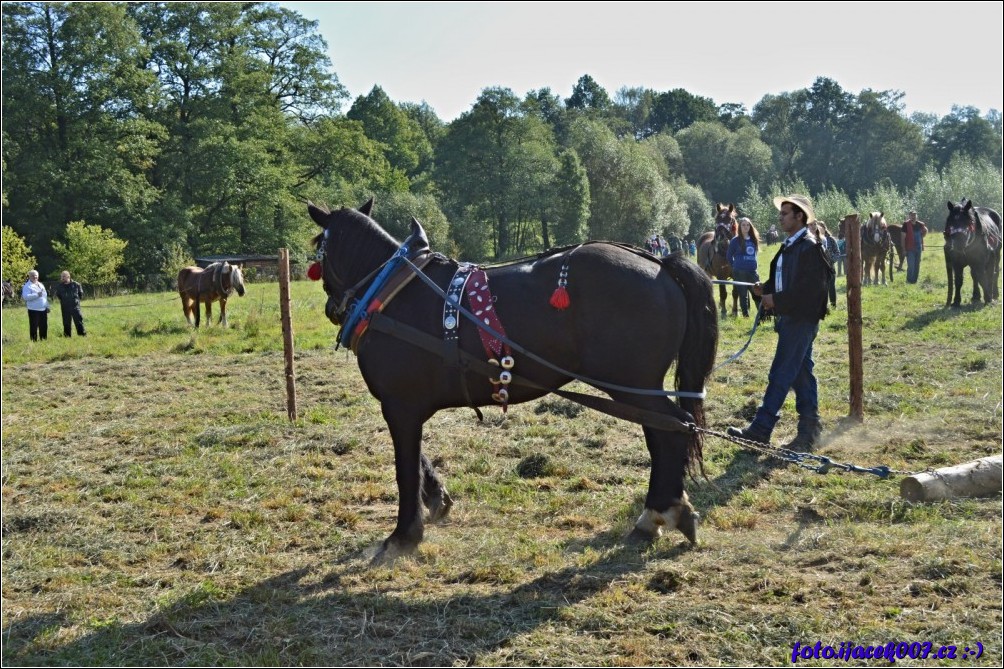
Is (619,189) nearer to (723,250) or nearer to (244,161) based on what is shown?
(244,161)

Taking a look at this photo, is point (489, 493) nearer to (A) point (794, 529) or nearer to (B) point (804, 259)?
(A) point (794, 529)

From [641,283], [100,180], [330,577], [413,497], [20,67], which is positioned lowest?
[330,577]

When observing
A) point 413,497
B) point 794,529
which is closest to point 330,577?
point 413,497

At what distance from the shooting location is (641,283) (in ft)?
17.5

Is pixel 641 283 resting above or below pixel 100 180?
below

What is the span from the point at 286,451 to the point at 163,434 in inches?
73.6

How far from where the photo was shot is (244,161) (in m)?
45.1

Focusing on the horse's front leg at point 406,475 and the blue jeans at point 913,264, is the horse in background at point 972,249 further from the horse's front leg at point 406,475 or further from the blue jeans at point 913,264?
the horse's front leg at point 406,475

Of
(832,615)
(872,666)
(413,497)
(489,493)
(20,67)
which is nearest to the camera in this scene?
(872,666)

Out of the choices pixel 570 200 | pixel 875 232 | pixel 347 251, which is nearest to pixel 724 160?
pixel 570 200

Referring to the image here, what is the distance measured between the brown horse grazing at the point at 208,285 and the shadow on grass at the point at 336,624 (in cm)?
1524

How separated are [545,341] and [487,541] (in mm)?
1475

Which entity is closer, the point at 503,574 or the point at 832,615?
the point at 832,615

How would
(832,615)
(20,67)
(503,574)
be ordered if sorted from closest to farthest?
(832,615) < (503,574) < (20,67)
